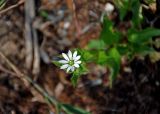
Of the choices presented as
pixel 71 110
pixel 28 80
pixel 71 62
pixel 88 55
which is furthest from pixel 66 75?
pixel 71 62

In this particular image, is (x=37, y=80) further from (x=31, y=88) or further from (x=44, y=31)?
(x=44, y=31)

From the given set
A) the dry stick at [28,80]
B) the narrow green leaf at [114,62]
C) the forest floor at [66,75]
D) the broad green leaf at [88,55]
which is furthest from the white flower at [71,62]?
the forest floor at [66,75]

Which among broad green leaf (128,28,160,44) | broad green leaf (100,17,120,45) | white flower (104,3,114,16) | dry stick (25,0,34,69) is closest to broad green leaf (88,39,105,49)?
broad green leaf (100,17,120,45)

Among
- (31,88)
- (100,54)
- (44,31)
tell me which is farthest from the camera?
(44,31)

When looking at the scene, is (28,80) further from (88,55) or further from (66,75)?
(88,55)

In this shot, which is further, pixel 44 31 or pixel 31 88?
pixel 44 31

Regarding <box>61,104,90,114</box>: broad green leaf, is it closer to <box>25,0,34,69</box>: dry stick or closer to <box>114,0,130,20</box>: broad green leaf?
<box>25,0,34,69</box>: dry stick

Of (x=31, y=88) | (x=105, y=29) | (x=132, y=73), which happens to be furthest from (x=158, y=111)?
(x=31, y=88)
